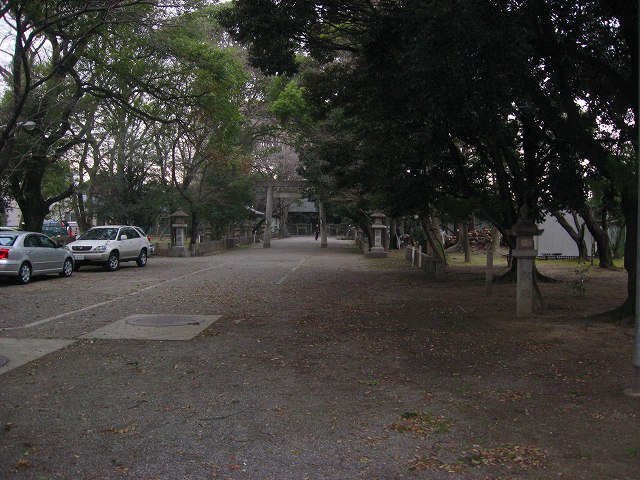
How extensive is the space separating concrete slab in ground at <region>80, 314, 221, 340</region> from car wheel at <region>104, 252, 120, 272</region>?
36.7ft

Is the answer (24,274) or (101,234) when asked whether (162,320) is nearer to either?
(24,274)

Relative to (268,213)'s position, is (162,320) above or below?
below

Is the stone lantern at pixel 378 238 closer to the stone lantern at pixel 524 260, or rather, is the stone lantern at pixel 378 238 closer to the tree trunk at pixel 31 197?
the tree trunk at pixel 31 197

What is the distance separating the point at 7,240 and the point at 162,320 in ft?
26.6

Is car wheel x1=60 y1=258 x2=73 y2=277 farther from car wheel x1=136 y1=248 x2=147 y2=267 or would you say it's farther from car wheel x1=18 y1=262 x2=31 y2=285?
car wheel x1=136 y1=248 x2=147 y2=267

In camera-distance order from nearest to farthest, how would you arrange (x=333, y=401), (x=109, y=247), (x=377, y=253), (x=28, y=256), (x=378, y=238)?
(x=333, y=401)
(x=28, y=256)
(x=109, y=247)
(x=377, y=253)
(x=378, y=238)

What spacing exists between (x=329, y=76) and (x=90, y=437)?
12.0 meters

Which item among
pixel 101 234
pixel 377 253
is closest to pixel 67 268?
pixel 101 234

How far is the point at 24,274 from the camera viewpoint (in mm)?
16203

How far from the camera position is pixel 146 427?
5.06 metres

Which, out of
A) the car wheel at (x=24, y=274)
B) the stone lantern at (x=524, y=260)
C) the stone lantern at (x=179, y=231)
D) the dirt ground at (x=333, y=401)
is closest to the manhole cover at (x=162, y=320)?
the dirt ground at (x=333, y=401)

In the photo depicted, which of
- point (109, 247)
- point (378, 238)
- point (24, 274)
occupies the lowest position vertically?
point (24, 274)

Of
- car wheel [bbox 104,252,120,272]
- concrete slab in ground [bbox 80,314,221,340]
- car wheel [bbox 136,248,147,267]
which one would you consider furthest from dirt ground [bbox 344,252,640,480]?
car wheel [bbox 136,248,147,267]

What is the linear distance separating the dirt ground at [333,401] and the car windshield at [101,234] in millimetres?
10780
